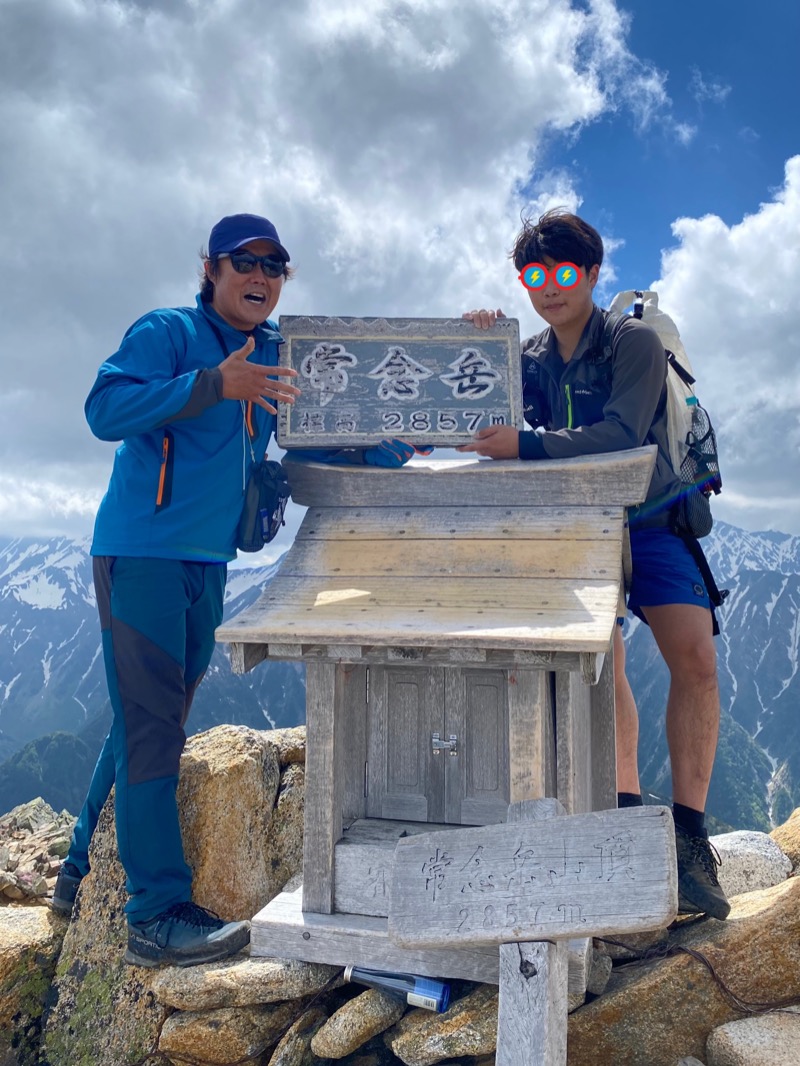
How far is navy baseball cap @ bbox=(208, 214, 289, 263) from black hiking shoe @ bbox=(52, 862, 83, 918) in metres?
5.31

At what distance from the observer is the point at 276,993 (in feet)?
16.4

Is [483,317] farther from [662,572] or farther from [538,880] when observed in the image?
[538,880]

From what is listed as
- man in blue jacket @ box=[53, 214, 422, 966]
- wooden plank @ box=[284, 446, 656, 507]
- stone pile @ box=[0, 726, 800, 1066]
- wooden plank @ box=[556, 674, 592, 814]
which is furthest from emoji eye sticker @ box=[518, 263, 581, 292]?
stone pile @ box=[0, 726, 800, 1066]

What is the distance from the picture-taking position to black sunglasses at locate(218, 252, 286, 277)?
591 centimetres

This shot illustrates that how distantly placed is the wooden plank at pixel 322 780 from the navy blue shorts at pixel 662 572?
2.60 meters

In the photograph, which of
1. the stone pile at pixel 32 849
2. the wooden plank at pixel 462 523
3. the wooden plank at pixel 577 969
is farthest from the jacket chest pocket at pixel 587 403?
the stone pile at pixel 32 849

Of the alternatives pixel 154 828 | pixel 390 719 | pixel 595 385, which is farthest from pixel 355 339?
pixel 154 828

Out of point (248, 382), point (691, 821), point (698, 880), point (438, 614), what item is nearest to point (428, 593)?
point (438, 614)

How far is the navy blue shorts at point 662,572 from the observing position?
6.05m

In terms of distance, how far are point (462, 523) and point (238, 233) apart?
9.36 ft

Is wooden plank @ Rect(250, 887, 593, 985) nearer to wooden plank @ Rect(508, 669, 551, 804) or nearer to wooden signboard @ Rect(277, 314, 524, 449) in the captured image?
wooden plank @ Rect(508, 669, 551, 804)

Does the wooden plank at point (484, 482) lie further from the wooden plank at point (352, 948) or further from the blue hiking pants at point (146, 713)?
the wooden plank at point (352, 948)

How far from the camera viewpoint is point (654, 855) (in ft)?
10.3

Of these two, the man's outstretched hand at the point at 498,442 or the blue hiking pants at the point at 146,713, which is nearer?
the blue hiking pants at the point at 146,713
